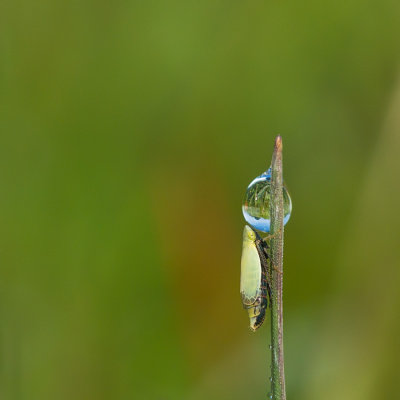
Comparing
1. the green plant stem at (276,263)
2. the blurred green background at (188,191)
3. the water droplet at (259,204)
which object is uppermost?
the blurred green background at (188,191)

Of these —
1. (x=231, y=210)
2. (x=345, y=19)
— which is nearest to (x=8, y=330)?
(x=231, y=210)

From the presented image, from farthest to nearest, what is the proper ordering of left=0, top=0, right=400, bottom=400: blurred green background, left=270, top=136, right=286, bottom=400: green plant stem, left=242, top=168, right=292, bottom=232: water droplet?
left=0, top=0, right=400, bottom=400: blurred green background
left=242, top=168, right=292, bottom=232: water droplet
left=270, top=136, right=286, bottom=400: green plant stem

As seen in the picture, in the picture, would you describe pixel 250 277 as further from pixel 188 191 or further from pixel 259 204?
pixel 188 191

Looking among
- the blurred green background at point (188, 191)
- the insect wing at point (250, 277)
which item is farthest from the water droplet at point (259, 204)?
the blurred green background at point (188, 191)

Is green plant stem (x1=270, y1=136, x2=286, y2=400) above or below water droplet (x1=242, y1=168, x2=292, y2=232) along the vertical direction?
below

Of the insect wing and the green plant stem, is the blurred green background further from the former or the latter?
the green plant stem

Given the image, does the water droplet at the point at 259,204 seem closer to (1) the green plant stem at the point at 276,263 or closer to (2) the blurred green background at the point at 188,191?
(1) the green plant stem at the point at 276,263

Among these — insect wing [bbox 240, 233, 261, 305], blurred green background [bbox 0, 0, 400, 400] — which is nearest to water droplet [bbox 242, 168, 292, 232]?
insect wing [bbox 240, 233, 261, 305]
